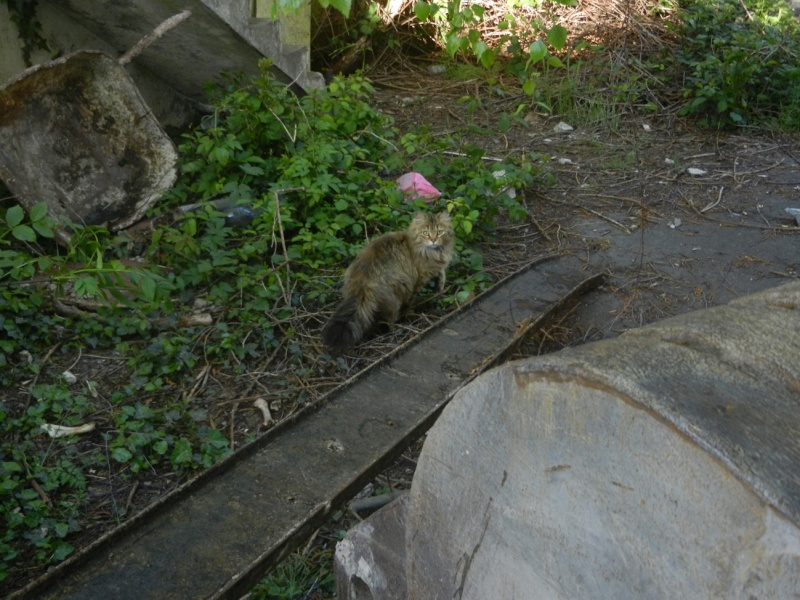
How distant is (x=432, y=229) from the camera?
5.02 m

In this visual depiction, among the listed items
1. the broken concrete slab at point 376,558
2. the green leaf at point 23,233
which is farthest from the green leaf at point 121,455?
the broken concrete slab at point 376,558

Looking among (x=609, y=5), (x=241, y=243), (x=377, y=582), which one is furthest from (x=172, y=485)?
(x=609, y=5)

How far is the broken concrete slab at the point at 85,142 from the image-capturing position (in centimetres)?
541

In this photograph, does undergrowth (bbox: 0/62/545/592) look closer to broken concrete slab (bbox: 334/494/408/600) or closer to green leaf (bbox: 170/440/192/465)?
green leaf (bbox: 170/440/192/465)

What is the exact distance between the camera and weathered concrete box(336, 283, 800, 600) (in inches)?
51.7

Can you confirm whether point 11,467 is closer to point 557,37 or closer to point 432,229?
point 432,229

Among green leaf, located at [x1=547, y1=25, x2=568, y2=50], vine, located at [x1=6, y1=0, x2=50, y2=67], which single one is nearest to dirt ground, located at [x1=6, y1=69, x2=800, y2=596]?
green leaf, located at [x1=547, y1=25, x2=568, y2=50]

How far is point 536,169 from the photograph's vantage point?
6863 mm

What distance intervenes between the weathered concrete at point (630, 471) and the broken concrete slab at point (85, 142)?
429 centimetres

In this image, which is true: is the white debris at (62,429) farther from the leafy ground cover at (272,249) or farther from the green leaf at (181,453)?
the green leaf at (181,453)

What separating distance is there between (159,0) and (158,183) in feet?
4.20

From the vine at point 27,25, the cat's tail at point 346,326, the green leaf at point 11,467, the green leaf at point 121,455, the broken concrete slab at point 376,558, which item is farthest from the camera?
the vine at point 27,25

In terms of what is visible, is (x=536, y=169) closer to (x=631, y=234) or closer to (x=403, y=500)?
(x=631, y=234)

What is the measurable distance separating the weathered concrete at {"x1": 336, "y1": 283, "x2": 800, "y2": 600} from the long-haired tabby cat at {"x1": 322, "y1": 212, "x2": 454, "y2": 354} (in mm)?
2613
